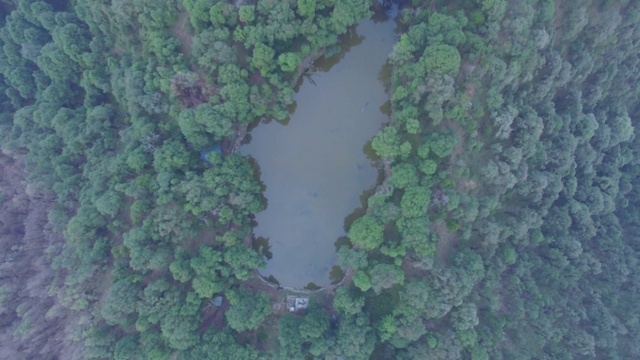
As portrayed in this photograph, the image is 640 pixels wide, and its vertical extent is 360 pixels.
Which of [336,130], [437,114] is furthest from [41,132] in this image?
[437,114]

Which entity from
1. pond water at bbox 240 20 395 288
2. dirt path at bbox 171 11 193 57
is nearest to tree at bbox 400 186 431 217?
pond water at bbox 240 20 395 288

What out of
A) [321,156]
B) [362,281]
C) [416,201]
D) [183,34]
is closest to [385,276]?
[362,281]

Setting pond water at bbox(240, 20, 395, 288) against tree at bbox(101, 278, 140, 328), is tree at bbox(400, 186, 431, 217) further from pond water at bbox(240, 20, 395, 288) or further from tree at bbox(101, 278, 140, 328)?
tree at bbox(101, 278, 140, 328)

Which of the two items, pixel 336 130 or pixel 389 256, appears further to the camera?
pixel 336 130

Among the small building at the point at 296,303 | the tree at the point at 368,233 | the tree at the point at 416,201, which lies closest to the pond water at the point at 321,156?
the small building at the point at 296,303

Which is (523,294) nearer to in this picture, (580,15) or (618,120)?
(618,120)
